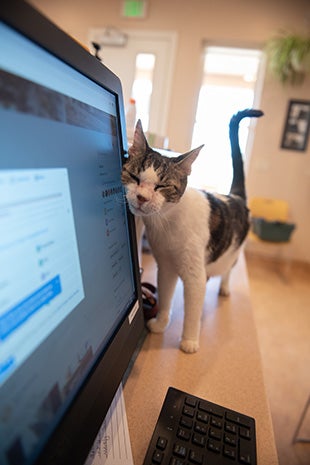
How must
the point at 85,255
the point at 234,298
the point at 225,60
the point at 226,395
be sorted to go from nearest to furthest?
1. the point at 85,255
2. the point at 226,395
3. the point at 234,298
4. the point at 225,60

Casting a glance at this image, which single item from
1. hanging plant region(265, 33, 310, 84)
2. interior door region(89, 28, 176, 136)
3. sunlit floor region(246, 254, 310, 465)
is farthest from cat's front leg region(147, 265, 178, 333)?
hanging plant region(265, 33, 310, 84)

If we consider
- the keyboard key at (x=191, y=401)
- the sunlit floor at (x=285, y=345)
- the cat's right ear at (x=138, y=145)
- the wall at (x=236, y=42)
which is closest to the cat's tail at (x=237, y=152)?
the cat's right ear at (x=138, y=145)

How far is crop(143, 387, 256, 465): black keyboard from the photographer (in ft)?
1.15

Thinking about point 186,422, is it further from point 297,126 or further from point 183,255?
point 297,126

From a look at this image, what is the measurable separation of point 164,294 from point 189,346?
4.9 inches

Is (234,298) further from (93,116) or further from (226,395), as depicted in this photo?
(93,116)

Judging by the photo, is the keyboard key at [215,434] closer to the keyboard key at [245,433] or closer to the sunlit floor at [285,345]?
the keyboard key at [245,433]

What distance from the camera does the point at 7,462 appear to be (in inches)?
7.4

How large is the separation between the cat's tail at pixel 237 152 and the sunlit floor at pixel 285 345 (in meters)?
1.00

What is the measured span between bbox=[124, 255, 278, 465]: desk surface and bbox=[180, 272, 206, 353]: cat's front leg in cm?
2

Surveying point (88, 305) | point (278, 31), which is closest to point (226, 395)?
point (88, 305)

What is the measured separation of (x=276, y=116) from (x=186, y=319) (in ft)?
9.78

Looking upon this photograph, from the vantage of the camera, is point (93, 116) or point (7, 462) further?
point (93, 116)

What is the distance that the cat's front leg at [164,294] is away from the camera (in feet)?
2.06
